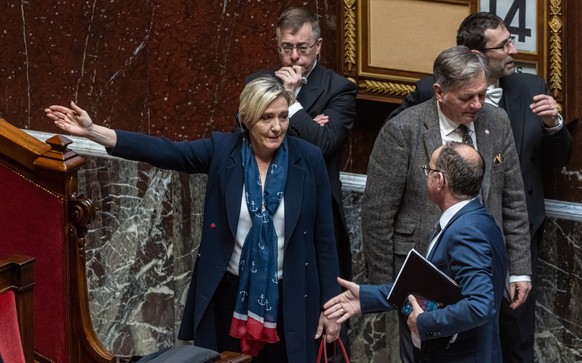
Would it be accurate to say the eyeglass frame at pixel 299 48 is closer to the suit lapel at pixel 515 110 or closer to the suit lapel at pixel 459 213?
the suit lapel at pixel 515 110

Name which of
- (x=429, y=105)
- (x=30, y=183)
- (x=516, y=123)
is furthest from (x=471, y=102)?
(x=30, y=183)

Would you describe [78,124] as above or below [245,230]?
above

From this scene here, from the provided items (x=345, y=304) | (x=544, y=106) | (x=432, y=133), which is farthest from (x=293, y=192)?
(x=544, y=106)

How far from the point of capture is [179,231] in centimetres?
603

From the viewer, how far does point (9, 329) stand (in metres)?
3.92

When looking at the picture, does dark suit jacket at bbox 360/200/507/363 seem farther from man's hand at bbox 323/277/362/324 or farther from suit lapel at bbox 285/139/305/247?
suit lapel at bbox 285/139/305/247

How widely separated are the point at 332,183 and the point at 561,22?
1.11 metres

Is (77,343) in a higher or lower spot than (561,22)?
A: lower

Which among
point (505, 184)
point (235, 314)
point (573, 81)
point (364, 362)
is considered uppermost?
point (573, 81)

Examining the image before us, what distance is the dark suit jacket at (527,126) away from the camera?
5.30 m

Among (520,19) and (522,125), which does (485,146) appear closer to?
(522,125)

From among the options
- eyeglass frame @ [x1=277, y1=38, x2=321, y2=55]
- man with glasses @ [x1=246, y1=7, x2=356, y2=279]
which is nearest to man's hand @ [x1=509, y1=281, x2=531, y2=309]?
man with glasses @ [x1=246, y1=7, x2=356, y2=279]

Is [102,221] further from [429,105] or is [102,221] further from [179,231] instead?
[429,105]

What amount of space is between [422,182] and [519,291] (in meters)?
0.52
